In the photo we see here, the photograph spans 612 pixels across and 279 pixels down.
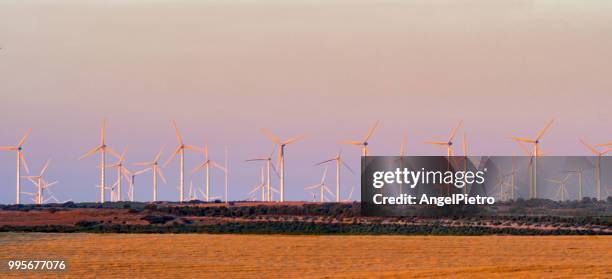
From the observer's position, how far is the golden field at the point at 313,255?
63750 mm

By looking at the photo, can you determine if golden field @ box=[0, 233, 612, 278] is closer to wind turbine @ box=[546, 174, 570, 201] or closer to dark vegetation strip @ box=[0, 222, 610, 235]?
dark vegetation strip @ box=[0, 222, 610, 235]

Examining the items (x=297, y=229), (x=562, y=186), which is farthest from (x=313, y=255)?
(x=562, y=186)

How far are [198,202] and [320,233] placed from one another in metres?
68.9

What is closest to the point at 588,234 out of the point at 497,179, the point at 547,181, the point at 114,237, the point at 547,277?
the point at 497,179

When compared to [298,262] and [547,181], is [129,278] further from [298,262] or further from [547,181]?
[547,181]

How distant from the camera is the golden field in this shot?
6375 cm

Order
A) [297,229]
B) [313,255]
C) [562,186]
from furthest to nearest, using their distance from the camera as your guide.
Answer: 1. [562,186]
2. [297,229]
3. [313,255]

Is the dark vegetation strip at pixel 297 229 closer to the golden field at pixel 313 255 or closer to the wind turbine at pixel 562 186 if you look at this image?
the golden field at pixel 313 255

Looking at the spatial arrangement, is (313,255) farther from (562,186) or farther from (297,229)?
(562,186)

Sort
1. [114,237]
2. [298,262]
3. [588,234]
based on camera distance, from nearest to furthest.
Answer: [298,262] → [114,237] → [588,234]

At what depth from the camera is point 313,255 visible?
257ft

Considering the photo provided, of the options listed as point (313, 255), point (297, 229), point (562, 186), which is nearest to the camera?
point (313, 255)

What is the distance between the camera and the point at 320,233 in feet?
377

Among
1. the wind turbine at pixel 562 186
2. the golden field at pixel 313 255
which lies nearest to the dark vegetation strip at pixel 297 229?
the golden field at pixel 313 255
